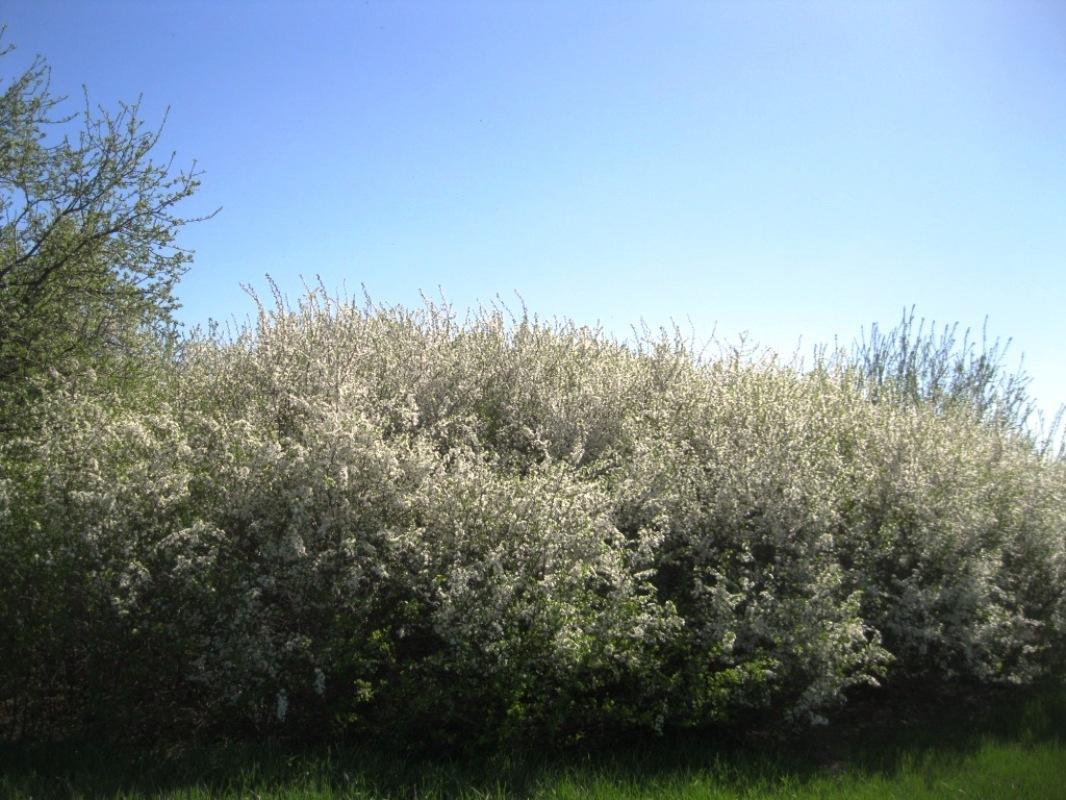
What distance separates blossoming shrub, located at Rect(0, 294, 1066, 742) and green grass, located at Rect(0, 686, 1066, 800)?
0.83 feet

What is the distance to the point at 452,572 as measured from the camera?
5.11m

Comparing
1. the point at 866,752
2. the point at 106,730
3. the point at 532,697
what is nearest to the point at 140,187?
the point at 106,730

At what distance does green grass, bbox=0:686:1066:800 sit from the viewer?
4.62m

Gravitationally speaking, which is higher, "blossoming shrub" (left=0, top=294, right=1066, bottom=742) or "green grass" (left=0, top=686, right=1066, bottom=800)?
"blossoming shrub" (left=0, top=294, right=1066, bottom=742)

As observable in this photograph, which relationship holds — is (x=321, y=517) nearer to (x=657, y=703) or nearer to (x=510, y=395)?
(x=657, y=703)

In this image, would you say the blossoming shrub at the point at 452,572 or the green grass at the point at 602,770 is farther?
the blossoming shrub at the point at 452,572

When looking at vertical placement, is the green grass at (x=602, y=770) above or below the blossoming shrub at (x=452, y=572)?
below

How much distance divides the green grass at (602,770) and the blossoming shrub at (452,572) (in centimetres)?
25

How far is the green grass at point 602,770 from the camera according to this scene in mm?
4625

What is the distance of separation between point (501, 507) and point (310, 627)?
148 cm

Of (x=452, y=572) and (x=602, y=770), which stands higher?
(x=452, y=572)

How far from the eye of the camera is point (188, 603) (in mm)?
5246

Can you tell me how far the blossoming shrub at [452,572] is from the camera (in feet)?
16.8

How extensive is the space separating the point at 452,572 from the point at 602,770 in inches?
60.5
